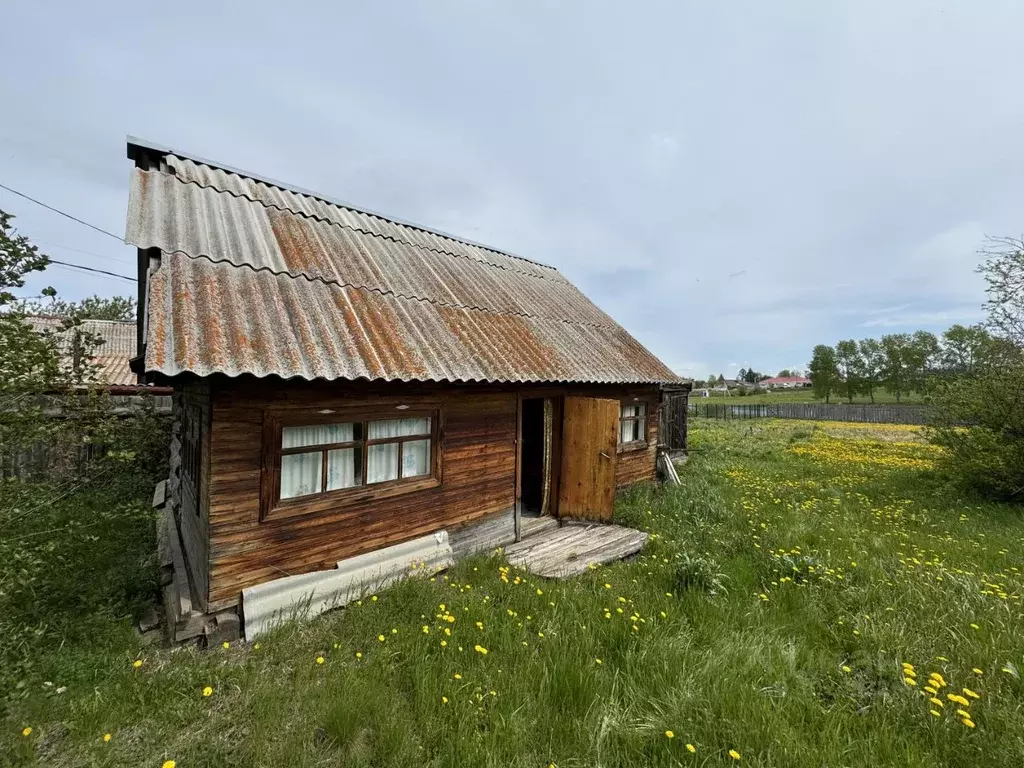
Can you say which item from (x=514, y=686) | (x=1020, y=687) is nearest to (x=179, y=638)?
(x=514, y=686)

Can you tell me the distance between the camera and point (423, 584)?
16.6ft

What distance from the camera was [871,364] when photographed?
7162cm

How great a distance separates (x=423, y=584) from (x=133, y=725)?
2.55 metres

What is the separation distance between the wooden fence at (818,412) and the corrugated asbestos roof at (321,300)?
3607cm

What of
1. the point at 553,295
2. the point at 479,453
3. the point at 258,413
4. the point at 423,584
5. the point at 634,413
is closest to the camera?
the point at 258,413

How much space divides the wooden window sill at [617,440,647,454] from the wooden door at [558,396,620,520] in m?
1.82

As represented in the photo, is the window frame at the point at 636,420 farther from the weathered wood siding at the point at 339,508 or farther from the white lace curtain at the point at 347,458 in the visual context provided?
the white lace curtain at the point at 347,458

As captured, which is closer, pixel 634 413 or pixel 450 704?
pixel 450 704

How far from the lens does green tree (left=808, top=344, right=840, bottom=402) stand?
7125cm

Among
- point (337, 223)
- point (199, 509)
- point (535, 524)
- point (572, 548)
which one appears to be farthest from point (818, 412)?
point (199, 509)

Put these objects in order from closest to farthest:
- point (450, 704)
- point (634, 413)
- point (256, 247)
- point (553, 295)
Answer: point (450, 704), point (256, 247), point (634, 413), point (553, 295)

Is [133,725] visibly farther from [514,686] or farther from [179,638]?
[514,686]

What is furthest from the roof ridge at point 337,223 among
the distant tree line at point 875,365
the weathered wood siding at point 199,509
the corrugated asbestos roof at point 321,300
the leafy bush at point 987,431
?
the distant tree line at point 875,365

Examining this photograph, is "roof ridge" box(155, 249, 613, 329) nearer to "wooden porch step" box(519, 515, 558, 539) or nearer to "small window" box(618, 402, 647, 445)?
"small window" box(618, 402, 647, 445)
